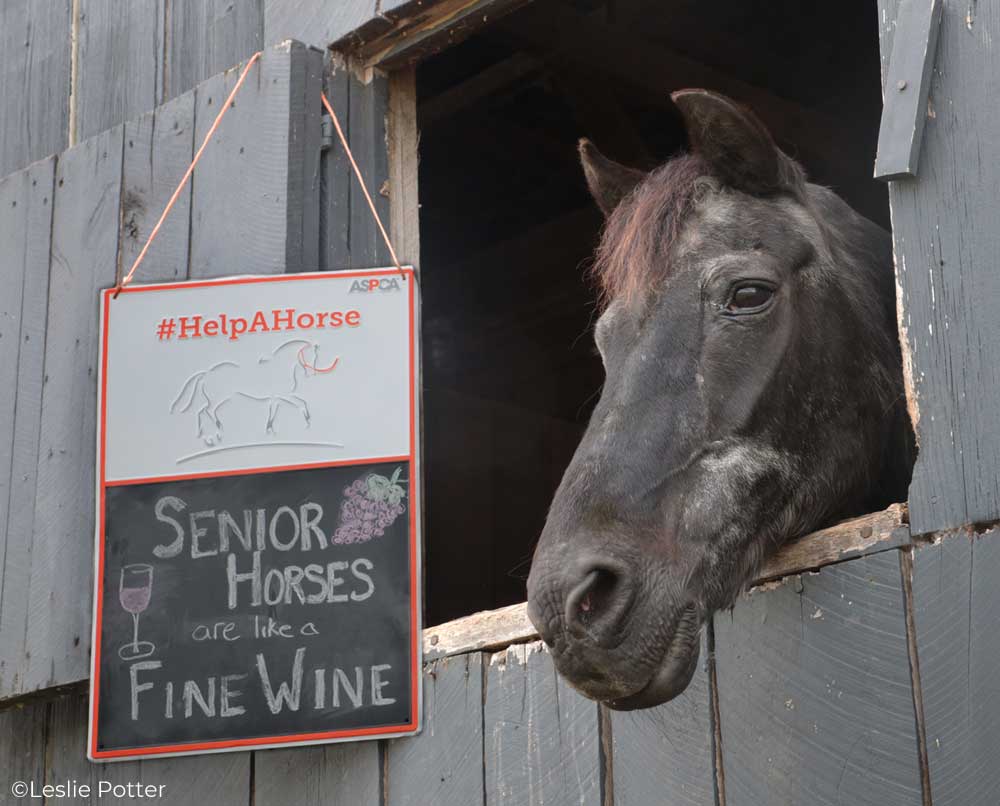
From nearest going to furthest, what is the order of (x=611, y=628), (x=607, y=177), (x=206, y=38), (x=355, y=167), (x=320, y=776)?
(x=611, y=628), (x=320, y=776), (x=607, y=177), (x=355, y=167), (x=206, y=38)

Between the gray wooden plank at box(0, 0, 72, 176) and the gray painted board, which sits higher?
the gray wooden plank at box(0, 0, 72, 176)

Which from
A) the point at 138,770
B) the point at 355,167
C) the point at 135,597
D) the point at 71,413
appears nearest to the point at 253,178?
the point at 355,167

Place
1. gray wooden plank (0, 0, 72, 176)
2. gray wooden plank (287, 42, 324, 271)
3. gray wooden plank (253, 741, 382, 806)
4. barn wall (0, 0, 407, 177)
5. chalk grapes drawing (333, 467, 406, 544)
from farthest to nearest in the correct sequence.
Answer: gray wooden plank (0, 0, 72, 176), barn wall (0, 0, 407, 177), gray wooden plank (287, 42, 324, 271), chalk grapes drawing (333, 467, 406, 544), gray wooden plank (253, 741, 382, 806)

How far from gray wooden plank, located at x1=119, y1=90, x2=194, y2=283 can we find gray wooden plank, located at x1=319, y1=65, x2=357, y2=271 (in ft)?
1.23

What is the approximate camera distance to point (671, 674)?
2.71 meters

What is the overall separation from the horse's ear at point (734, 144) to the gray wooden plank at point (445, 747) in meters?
1.21

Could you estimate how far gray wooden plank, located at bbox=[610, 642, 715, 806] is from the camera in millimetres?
3100

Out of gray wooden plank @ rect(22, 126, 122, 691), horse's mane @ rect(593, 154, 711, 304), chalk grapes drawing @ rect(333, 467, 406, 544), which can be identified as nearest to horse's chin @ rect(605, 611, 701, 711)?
horse's mane @ rect(593, 154, 711, 304)

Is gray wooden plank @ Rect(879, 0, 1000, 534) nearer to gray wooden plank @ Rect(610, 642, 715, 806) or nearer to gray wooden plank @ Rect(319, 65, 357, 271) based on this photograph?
gray wooden plank @ Rect(610, 642, 715, 806)

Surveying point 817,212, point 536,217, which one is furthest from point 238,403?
point 536,217

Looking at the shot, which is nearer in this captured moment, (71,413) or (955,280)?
(955,280)

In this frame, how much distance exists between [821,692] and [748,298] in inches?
30.5

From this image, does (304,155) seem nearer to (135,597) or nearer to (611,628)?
(135,597)

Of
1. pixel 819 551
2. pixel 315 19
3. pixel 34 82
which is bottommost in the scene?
pixel 819 551
